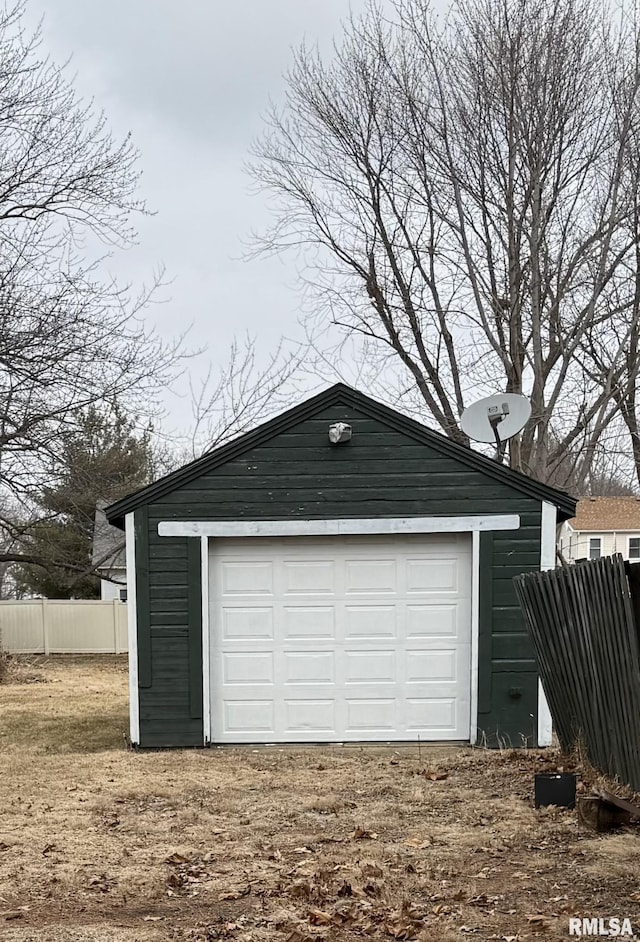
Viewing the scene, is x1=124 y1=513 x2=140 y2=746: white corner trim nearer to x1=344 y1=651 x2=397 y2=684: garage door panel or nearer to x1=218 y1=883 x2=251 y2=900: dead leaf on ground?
x1=344 y1=651 x2=397 y2=684: garage door panel

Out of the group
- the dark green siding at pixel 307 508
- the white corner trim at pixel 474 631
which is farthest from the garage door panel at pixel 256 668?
the white corner trim at pixel 474 631

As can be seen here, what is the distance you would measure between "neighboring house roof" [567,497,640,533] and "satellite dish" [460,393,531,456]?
2588cm

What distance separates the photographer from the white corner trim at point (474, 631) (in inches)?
332

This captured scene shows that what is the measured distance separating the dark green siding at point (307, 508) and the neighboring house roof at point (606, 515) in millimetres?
26510

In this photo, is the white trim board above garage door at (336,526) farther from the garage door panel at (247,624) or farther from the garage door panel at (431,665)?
the garage door panel at (431,665)

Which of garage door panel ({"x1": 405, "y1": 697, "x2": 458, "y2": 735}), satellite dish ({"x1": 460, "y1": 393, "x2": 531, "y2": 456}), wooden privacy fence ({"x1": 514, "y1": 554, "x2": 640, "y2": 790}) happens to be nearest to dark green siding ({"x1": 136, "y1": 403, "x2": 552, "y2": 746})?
garage door panel ({"x1": 405, "y1": 697, "x2": 458, "y2": 735})

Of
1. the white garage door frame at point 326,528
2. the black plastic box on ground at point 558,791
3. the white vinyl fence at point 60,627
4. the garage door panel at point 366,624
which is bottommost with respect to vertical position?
the white vinyl fence at point 60,627

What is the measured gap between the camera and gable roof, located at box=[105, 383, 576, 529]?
8461 millimetres

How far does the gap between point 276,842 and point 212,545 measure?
11.9ft

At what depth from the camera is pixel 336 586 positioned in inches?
342

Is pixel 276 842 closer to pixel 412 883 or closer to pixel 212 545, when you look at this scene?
pixel 412 883

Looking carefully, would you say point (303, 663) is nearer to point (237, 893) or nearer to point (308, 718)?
point (308, 718)

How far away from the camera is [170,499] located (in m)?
8.52

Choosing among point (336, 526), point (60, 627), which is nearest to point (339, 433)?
point (336, 526)
